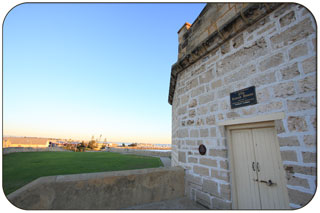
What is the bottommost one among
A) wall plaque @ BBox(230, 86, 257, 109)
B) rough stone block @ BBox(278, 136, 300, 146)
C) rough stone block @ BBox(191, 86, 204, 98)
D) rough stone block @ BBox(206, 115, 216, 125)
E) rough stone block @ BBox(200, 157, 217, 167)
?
rough stone block @ BBox(200, 157, 217, 167)

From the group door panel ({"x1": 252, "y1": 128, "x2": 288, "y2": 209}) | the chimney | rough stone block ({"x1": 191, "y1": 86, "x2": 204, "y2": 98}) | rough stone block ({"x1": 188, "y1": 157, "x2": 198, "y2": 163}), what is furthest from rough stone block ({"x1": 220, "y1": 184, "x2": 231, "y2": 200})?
the chimney

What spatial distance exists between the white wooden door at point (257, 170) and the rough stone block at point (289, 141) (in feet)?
0.77

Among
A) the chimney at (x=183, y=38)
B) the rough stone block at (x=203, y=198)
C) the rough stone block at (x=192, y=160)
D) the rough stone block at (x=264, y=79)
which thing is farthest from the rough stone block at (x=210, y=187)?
the chimney at (x=183, y=38)

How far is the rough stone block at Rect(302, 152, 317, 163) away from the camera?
1673mm

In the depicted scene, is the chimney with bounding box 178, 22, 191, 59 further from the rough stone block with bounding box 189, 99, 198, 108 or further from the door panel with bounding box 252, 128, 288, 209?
the door panel with bounding box 252, 128, 288, 209

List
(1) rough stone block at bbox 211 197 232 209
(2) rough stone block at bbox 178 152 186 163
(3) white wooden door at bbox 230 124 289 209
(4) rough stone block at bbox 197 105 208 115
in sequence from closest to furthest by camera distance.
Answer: (3) white wooden door at bbox 230 124 289 209 < (1) rough stone block at bbox 211 197 232 209 < (4) rough stone block at bbox 197 105 208 115 < (2) rough stone block at bbox 178 152 186 163

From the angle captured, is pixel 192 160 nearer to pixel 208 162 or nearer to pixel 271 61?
pixel 208 162

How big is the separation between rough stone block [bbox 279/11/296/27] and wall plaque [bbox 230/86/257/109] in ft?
3.31

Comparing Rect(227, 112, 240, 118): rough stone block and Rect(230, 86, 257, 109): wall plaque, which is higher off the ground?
Rect(230, 86, 257, 109): wall plaque

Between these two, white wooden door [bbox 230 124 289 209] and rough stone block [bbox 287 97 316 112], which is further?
white wooden door [bbox 230 124 289 209]

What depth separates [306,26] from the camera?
1.89 meters

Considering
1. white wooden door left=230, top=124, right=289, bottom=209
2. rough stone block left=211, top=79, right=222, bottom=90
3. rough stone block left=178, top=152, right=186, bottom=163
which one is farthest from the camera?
rough stone block left=178, top=152, right=186, bottom=163

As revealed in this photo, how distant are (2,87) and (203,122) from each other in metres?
3.65

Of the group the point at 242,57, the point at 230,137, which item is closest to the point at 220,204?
the point at 230,137
